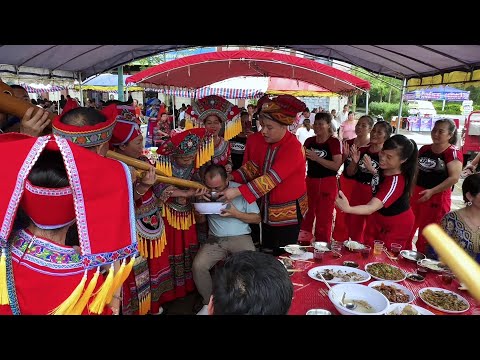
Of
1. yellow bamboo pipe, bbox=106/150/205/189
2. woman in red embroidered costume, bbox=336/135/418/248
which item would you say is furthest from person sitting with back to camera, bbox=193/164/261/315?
woman in red embroidered costume, bbox=336/135/418/248

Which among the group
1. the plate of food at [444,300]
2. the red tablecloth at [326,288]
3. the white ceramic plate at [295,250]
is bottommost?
the red tablecloth at [326,288]

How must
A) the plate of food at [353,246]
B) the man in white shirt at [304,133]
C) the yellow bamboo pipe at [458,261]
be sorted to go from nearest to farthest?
the yellow bamboo pipe at [458,261] < the plate of food at [353,246] < the man in white shirt at [304,133]

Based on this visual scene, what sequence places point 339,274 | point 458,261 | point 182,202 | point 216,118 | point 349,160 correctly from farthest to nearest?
1. point 349,160
2. point 216,118
3. point 182,202
4. point 339,274
5. point 458,261

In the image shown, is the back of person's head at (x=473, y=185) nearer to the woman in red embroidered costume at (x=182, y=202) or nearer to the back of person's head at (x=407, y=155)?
the back of person's head at (x=407, y=155)

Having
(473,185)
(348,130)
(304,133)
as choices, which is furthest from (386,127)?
(304,133)

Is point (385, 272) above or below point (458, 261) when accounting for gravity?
below

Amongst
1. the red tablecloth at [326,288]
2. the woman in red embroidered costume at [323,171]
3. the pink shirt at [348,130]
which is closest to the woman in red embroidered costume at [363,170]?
the woman in red embroidered costume at [323,171]

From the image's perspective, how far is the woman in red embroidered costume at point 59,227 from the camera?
1.22 meters

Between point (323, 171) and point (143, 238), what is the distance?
2.82 meters

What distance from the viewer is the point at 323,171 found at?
4.76m

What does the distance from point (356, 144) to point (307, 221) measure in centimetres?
131

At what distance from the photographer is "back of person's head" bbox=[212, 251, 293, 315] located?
109cm

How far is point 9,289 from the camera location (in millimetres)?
1347

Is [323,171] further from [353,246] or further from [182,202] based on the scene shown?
[182,202]
